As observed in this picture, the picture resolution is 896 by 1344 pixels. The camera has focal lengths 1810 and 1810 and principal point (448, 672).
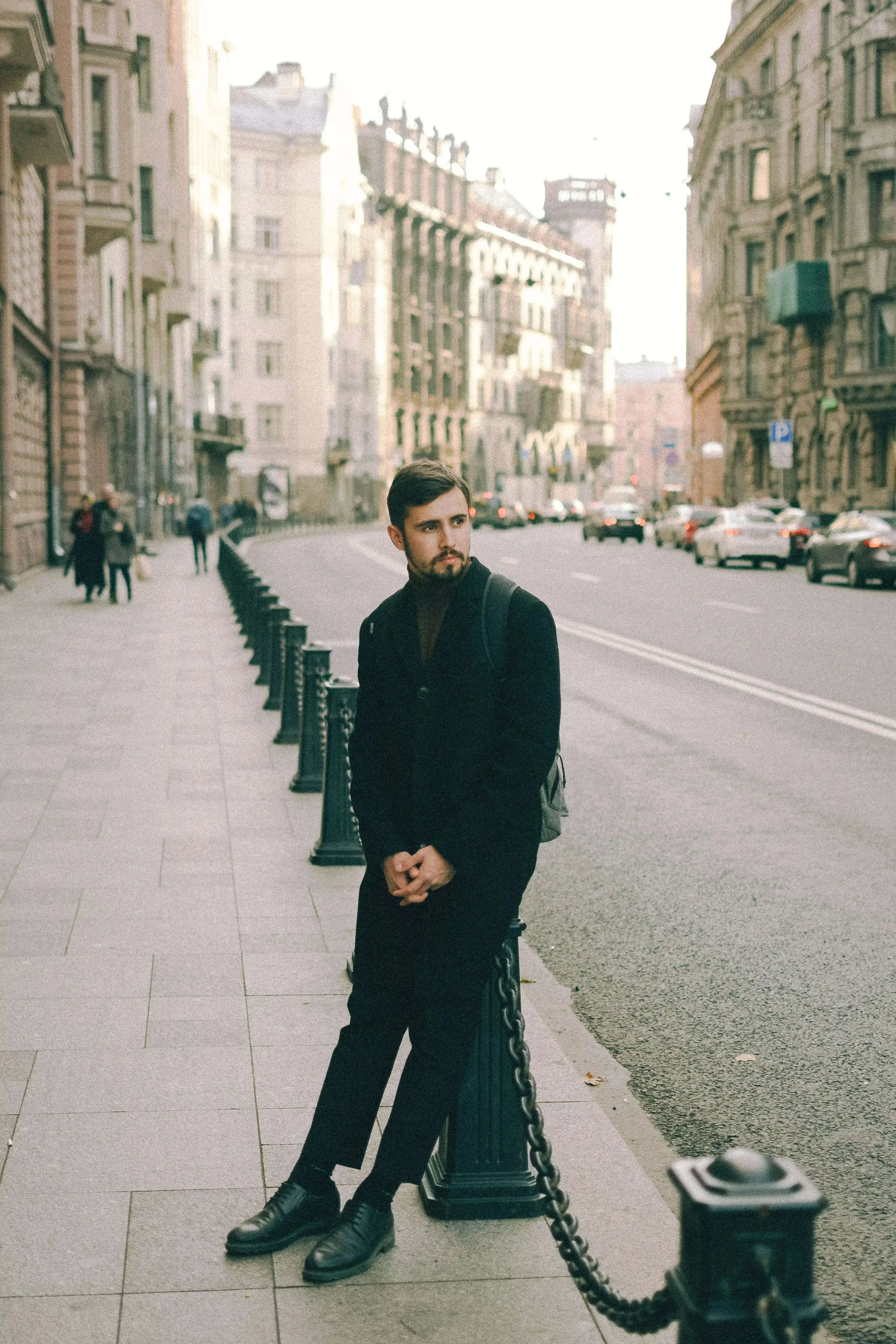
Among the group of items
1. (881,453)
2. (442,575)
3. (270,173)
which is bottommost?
(442,575)

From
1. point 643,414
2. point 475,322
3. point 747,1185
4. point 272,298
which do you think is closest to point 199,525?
point 747,1185

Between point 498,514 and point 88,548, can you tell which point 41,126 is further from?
point 498,514

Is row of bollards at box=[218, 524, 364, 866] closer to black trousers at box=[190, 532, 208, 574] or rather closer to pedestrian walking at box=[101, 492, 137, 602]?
pedestrian walking at box=[101, 492, 137, 602]

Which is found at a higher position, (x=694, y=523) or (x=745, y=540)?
(x=694, y=523)

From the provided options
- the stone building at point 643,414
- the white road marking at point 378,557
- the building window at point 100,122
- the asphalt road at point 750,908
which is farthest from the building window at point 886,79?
the stone building at point 643,414

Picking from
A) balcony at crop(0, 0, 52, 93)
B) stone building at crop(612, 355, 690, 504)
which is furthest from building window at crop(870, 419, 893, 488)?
stone building at crop(612, 355, 690, 504)

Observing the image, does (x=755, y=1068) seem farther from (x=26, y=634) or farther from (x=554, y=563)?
(x=554, y=563)

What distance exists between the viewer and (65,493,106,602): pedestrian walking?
2498 cm

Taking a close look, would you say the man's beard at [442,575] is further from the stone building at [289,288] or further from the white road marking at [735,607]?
the stone building at [289,288]

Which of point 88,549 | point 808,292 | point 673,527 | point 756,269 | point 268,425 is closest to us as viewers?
point 88,549

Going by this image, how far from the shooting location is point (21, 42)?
76.8 feet

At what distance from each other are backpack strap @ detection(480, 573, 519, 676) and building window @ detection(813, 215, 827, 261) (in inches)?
2109

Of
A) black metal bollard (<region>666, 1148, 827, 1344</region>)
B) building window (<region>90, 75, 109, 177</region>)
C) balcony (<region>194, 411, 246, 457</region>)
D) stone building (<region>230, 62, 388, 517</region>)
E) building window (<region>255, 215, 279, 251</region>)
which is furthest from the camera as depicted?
building window (<region>255, 215, 279, 251</region>)

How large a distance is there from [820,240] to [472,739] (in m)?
55.4
